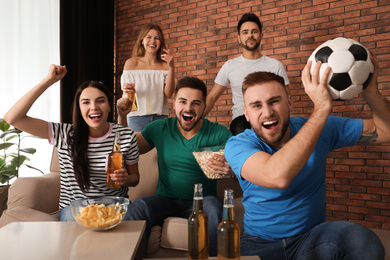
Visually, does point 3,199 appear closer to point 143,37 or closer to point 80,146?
point 80,146

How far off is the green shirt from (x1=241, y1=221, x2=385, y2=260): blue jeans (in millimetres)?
720

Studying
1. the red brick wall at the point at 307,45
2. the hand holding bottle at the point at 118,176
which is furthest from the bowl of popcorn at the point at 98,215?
the red brick wall at the point at 307,45

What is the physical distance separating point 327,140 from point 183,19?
3.46 meters

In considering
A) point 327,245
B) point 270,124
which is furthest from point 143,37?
point 327,245

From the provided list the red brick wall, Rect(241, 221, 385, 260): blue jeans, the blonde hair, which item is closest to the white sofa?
Rect(241, 221, 385, 260): blue jeans

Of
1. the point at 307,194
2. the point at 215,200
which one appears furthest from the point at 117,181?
the point at 307,194

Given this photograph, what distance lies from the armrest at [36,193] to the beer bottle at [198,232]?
1.43 metres

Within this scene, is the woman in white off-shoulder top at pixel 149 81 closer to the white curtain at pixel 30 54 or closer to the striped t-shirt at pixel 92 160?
the striped t-shirt at pixel 92 160

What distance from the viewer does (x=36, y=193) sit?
7.18 feet

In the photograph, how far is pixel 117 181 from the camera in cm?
171

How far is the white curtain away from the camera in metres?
3.66

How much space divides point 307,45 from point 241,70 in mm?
1113

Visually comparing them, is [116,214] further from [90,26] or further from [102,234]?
[90,26]

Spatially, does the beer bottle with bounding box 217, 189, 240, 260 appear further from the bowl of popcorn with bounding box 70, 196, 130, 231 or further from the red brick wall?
the red brick wall
